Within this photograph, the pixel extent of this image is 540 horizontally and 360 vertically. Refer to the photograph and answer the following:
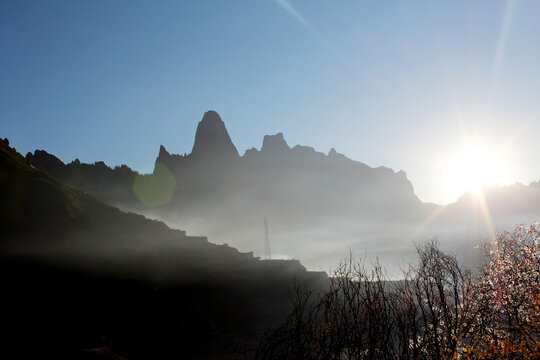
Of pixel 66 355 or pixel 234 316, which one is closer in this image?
pixel 66 355

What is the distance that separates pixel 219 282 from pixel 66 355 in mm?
97662

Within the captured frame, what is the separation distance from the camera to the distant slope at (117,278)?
229 ft

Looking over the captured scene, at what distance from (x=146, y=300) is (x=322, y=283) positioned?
68620 mm

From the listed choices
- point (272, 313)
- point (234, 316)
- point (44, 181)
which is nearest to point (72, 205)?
point (44, 181)

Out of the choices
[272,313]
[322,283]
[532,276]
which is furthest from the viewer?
[322,283]

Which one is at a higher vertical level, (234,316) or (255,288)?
(255,288)

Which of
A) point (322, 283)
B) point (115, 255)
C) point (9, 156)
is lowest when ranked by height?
point (322, 283)

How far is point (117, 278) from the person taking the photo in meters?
87.9

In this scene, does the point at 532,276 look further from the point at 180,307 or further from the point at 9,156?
the point at 9,156

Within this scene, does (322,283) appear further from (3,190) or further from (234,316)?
(3,190)

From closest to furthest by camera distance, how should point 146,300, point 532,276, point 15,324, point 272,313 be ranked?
point 532,276
point 15,324
point 146,300
point 272,313

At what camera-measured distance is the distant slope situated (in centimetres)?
6969

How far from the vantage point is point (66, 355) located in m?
17.5

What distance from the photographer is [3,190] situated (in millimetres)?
70875
